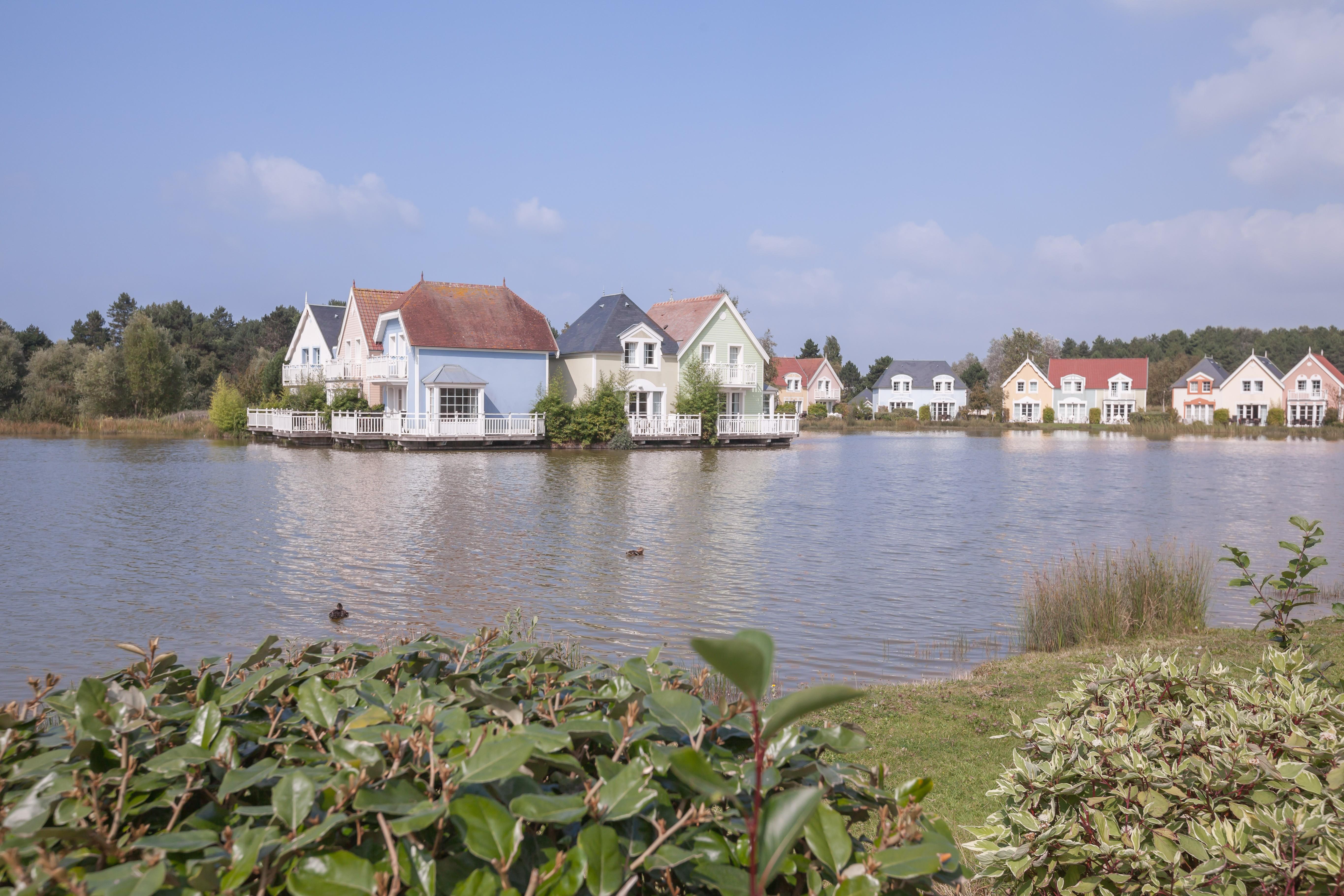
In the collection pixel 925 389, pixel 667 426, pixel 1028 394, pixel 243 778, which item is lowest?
pixel 243 778

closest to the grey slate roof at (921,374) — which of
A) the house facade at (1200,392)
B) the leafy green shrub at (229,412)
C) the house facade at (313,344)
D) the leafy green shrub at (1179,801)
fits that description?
the house facade at (1200,392)

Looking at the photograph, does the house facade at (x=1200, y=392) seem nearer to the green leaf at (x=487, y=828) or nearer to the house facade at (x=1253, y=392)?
the house facade at (x=1253, y=392)

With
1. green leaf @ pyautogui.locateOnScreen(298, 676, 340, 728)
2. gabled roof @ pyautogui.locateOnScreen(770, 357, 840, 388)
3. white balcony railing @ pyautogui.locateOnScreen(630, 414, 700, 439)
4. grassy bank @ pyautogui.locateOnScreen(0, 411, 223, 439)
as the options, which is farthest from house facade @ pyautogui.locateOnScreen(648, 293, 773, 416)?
green leaf @ pyautogui.locateOnScreen(298, 676, 340, 728)

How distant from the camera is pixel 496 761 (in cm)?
142

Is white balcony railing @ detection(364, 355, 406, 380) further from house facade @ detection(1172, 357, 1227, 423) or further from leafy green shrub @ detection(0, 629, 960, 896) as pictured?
house facade @ detection(1172, 357, 1227, 423)

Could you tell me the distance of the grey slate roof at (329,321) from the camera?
4975cm

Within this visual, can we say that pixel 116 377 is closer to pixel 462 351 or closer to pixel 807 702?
pixel 462 351

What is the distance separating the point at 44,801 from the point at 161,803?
0.17m

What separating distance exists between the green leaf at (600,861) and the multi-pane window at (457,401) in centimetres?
3979

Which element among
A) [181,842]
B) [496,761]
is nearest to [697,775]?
[496,761]

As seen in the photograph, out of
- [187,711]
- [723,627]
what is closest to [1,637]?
[723,627]

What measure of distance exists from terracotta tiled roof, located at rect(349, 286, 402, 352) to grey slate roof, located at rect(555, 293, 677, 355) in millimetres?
8517

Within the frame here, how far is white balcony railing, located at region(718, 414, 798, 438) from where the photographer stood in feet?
149

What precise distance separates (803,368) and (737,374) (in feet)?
152
